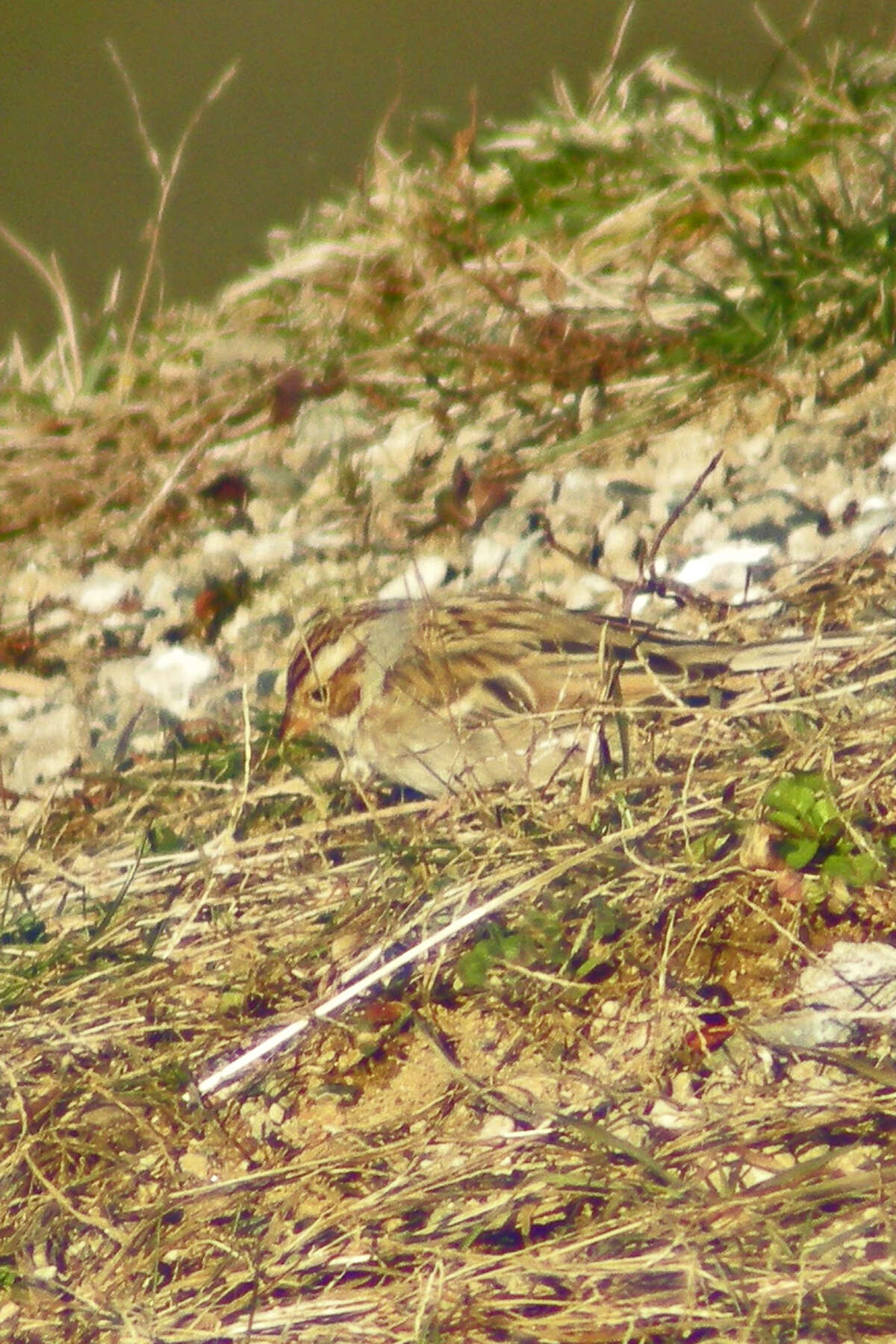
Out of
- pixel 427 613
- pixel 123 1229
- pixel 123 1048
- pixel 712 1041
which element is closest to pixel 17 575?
pixel 427 613

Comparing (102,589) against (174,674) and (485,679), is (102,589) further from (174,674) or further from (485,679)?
(485,679)

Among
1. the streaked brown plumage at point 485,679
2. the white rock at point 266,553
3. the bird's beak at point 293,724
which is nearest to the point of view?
the streaked brown plumage at point 485,679

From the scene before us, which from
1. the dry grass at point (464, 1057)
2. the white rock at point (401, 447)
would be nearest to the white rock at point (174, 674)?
the dry grass at point (464, 1057)

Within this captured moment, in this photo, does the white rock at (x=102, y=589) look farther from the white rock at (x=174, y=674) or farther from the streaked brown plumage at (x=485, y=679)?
the streaked brown plumage at (x=485, y=679)

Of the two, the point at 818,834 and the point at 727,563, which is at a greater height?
the point at 818,834

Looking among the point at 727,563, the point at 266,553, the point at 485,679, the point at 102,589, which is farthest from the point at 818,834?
the point at 102,589

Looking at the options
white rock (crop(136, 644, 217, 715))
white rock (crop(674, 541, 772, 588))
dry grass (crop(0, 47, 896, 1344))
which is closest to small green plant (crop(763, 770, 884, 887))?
dry grass (crop(0, 47, 896, 1344))

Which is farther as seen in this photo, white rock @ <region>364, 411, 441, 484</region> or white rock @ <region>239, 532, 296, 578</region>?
white rock @ <region>364, 411, 441, 484</region>

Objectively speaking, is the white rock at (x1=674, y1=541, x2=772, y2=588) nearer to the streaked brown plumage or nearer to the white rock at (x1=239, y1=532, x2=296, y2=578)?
the streaked brown plumage

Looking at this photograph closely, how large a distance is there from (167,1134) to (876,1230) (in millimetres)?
1273

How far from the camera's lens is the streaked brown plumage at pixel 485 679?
3.15 m

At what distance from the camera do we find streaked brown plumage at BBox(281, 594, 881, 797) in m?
3.15

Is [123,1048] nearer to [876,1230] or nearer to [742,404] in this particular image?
[876,1230]

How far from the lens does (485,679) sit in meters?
3.47
